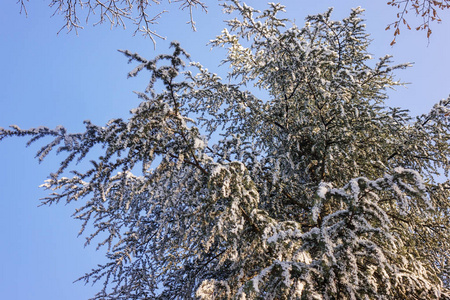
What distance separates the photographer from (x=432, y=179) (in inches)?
190

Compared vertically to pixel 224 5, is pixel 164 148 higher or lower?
lower

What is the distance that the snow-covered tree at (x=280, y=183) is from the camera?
2.36 m

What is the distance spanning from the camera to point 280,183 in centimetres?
416

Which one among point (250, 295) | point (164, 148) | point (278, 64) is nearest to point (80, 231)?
point (164, 148)

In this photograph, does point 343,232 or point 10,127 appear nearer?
point 343,232

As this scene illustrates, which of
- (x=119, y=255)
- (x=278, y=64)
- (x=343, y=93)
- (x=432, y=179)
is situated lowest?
(x=119, y=255)

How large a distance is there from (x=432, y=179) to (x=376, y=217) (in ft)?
11.1

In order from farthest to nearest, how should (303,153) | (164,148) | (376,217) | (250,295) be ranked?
(303,153) < (164,148) < (250,295) < (376,217)

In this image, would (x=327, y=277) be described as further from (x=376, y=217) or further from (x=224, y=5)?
(x=224, y=5)

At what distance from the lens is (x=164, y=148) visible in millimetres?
3236

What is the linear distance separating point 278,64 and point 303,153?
180 centimetres

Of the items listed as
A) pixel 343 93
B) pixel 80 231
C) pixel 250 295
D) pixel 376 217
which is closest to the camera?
pixel 376 217

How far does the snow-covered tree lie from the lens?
2.36 metres

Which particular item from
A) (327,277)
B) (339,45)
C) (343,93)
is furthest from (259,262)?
(339,45)
